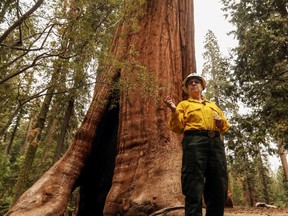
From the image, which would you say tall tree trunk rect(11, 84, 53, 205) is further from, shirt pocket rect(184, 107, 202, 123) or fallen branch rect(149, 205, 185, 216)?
shirt pocket rect(184, 107, 202, 123)

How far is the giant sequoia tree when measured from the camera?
4.50 m

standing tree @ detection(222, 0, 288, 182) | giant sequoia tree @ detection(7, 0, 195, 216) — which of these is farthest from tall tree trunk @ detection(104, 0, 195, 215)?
standing tree @ detection(222, 0, 288, 182)

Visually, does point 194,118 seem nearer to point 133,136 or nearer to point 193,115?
point 193,115

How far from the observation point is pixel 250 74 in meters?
12.3

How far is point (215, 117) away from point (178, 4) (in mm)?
4863

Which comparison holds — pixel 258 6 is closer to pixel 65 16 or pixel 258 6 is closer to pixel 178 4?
pixel 178 4

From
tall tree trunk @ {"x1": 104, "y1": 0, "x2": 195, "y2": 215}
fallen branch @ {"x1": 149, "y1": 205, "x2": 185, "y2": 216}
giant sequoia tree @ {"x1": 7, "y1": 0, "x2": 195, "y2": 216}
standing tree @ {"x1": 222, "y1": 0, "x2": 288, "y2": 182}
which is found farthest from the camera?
standing tree @ {"x1": 222, "y1": 0, "x2": 288, "y2": 182}

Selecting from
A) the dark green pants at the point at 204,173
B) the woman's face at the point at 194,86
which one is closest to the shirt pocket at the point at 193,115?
the dark green pants at the point at 204,173

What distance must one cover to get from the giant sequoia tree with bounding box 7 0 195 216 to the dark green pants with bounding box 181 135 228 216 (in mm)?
1129

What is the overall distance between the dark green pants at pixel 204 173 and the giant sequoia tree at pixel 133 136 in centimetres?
113

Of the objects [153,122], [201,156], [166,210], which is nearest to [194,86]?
[201,156]

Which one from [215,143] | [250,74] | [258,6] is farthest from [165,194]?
[258,6]

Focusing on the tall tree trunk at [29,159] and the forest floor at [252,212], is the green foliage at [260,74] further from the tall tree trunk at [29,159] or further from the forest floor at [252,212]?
the tall tree trunk at [29,159]

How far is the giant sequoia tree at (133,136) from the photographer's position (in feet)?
14.8
